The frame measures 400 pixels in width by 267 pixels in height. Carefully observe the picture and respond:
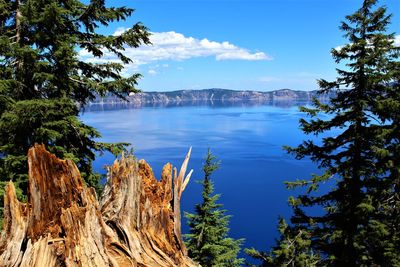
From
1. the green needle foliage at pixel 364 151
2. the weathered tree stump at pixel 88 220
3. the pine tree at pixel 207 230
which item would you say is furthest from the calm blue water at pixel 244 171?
the weathered tree stump at pixel 88 220

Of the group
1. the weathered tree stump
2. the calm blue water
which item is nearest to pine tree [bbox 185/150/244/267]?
the weathered tree stump

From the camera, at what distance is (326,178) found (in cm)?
1194

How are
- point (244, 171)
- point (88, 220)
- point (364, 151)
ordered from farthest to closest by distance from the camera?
point (244, 171) → point (364, 151) → point (88, 220)

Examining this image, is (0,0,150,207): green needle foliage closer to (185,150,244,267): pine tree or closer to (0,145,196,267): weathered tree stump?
(0,145,196,267): weathered tree stump

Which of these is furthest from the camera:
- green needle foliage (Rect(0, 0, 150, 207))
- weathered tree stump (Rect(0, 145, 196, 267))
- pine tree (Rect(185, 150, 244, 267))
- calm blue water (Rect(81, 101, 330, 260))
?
calm blue water (Rect(81, 101, 330, 260))

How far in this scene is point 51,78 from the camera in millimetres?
10000

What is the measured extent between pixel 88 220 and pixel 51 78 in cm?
596

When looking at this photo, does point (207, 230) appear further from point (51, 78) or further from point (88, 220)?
point (88, 220)

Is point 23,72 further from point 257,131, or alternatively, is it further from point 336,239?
point 257,131

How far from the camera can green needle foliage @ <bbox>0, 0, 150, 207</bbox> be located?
9.91 meters

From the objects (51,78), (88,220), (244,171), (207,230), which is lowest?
(244,171)

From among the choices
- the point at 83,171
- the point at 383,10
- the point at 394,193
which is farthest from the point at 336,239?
the point at 83,171

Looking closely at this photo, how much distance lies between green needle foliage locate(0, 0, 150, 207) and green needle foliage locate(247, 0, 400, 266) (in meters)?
6.94

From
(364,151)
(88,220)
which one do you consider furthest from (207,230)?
(88,220)
